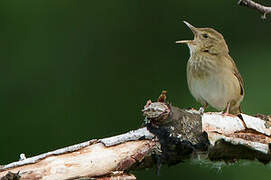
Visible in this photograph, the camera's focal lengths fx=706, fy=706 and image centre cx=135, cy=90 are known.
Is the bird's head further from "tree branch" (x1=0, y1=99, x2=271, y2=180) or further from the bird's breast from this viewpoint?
"tree branch" (x1=0, y1=99, x2=271, y2=180)

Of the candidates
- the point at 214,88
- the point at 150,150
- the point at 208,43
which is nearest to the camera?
the point at 150,150

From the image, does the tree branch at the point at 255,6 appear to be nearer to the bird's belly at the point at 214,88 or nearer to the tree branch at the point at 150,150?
the tree branch at the point at 150,150

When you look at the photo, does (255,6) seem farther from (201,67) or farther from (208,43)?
(208,43)

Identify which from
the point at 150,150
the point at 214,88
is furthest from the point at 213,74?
the point at 150,150

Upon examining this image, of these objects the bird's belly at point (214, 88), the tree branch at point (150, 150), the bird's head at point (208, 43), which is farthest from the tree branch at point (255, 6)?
the bird's head at point (208, 43)

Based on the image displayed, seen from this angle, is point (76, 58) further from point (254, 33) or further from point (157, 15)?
point (254, 33)

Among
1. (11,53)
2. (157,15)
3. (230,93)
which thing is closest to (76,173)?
(230,93)
